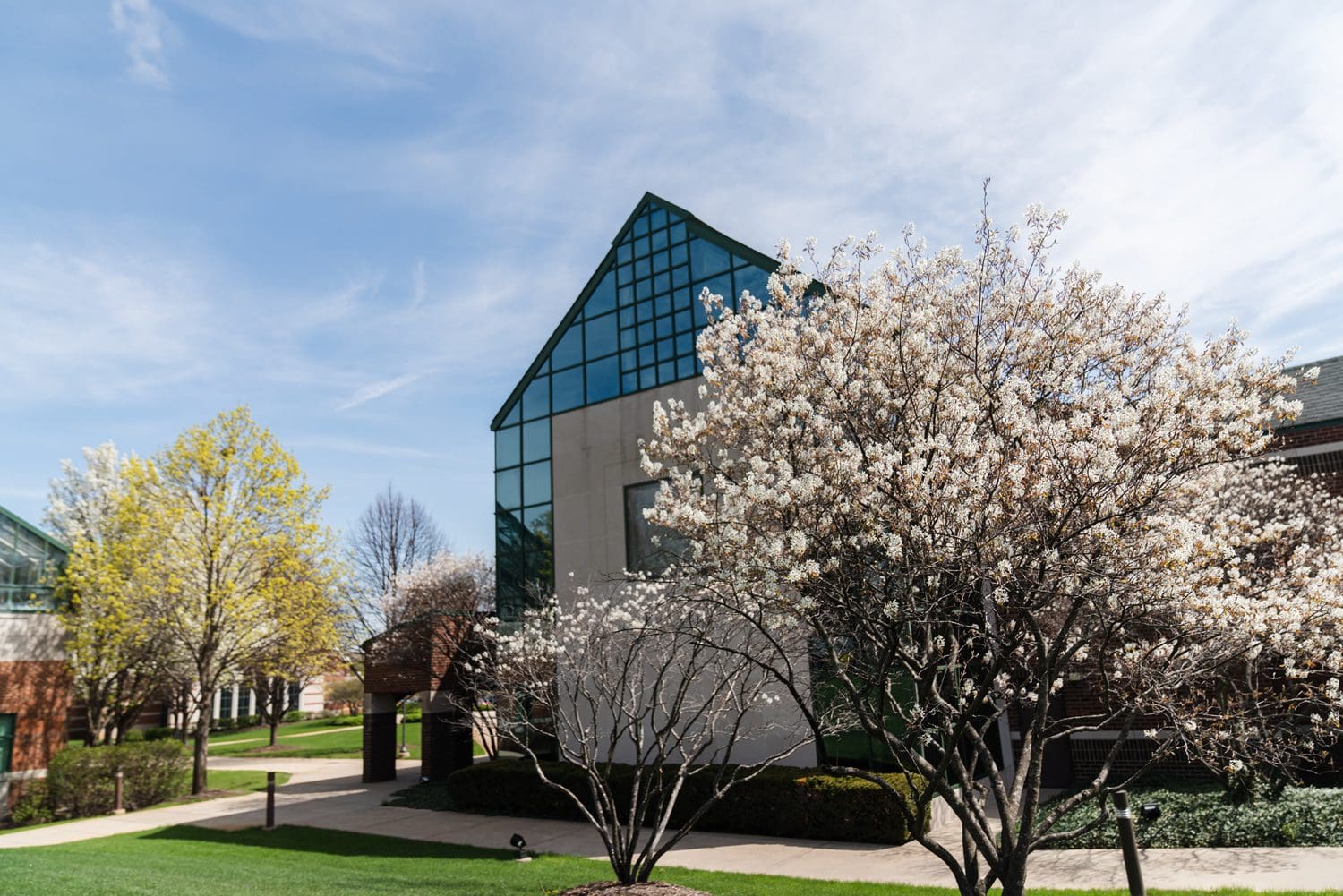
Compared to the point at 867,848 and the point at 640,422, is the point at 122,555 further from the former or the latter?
the point at 867,848

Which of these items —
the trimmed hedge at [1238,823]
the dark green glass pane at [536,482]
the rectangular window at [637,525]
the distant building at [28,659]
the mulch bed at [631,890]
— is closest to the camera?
the mulch bed at [631,890]

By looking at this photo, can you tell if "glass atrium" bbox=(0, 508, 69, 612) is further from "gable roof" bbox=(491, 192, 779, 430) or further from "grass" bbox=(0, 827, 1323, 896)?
"gable roof" bbox=(491, 192, 779, 430)

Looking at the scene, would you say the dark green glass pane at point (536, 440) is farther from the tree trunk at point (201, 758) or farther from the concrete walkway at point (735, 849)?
the tree trunk at point (201, 758)

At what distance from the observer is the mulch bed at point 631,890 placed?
27.6ft

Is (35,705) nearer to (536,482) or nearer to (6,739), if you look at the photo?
(6,739)

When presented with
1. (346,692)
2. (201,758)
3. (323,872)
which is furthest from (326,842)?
(346,692)

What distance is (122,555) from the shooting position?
2253cm

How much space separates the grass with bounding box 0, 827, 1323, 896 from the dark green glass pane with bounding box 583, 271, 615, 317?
1220cm

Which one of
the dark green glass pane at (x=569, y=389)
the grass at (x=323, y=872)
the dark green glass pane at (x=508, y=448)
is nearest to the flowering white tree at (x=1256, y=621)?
the grass at (x=323, y=872)

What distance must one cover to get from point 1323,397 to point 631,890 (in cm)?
1649

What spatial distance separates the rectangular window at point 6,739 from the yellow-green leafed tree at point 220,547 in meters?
3.70

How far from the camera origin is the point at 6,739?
69.9 ft

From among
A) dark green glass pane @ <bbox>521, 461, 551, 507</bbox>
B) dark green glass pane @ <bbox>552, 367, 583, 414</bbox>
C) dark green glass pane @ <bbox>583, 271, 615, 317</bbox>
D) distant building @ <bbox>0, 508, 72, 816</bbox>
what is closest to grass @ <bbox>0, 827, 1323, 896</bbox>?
distant building @ <bbox>0, 508, 72, 816</bbox>

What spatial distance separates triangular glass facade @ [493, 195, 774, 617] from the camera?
744 inches
